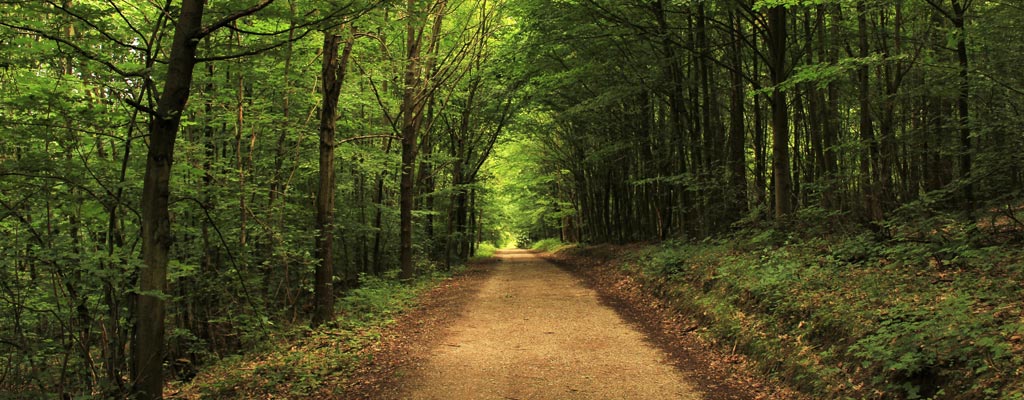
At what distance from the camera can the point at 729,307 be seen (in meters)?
7.94

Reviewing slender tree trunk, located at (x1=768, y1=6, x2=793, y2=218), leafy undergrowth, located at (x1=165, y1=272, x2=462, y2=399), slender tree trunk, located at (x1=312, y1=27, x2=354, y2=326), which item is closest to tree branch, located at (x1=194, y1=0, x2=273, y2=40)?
leafy undergrowth, located at (x1=165, y1=272, x2=462, y2=399)

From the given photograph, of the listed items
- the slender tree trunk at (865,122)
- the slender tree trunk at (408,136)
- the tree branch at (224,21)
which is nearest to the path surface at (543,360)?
the tree branch at (224,21)

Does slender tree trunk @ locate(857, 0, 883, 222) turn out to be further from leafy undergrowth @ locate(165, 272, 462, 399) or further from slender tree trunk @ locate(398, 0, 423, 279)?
slender tree trunk @ locate(398, 0, 423, 279)

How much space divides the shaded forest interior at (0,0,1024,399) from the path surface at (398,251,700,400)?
2.49 m

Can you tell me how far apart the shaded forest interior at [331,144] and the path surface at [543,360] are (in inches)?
98.2

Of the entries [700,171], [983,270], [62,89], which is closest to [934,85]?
[700,171]

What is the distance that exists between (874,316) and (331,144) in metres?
8.24

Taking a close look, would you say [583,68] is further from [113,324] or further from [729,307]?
[113,324]

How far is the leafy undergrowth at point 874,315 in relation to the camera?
417cm

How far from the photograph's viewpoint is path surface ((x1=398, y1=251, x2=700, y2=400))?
5.86m

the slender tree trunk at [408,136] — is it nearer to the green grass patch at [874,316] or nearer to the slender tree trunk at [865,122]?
the green grass patch at [874,316]

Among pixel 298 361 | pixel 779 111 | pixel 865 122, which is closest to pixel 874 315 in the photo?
pixel 779 111

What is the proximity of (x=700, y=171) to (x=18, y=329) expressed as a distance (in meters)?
13.2

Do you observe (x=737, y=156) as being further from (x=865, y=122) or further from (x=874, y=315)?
(x=874, y=315)
